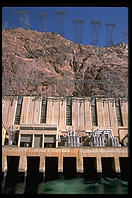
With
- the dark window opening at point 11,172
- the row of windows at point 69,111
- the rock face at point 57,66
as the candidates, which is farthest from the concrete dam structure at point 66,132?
the rock face at point 57,66

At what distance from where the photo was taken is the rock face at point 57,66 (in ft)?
171

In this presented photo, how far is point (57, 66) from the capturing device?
63.7 metres

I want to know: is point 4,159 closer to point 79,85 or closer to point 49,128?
point 49,128

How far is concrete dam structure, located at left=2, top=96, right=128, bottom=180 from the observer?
25656mm

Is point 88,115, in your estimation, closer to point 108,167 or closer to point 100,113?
point 100,113

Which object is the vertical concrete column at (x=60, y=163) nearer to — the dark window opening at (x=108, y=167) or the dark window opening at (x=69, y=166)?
the dark window opening at (x=69, y=166)

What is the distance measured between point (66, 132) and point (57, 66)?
3321 cm

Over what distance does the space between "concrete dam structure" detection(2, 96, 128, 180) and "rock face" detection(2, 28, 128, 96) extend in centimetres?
813

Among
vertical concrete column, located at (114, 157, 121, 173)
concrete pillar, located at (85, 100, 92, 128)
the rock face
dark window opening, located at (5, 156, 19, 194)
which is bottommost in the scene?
Result: dark window opening, located at (5, 156, 19, 194)

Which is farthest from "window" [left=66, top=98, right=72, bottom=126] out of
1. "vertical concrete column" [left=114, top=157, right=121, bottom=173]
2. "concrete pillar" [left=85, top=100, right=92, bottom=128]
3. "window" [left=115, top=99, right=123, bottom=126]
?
"vertical concrete column" [left=114, top=157, right=121, bottom=173]

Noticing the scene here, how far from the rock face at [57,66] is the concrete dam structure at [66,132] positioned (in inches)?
320

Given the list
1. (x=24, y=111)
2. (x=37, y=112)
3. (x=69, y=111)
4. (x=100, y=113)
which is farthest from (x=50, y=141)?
(x=100, y=113)

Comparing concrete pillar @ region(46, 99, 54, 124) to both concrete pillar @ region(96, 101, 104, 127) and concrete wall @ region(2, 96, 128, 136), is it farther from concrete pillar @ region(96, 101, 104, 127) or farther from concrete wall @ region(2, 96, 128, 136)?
concrete pillar @ region(96, 101, 104, 127)

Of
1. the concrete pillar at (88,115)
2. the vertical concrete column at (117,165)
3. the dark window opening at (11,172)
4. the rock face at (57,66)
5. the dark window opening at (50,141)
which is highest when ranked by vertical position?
the rock face at (57,66)
